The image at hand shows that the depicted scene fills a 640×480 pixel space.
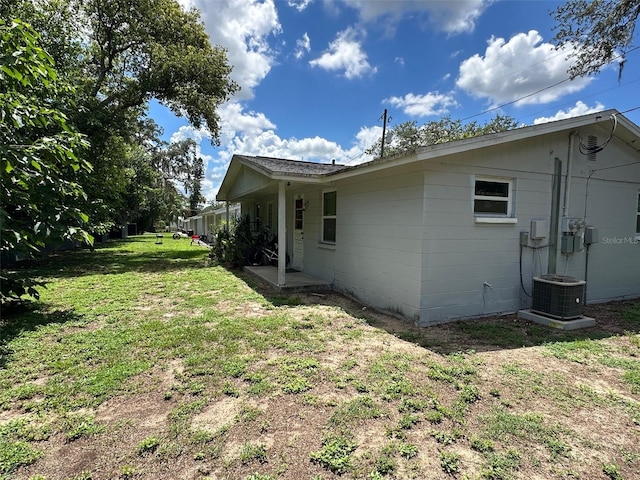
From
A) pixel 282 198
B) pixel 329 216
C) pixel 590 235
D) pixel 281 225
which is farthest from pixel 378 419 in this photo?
pixel 590 235

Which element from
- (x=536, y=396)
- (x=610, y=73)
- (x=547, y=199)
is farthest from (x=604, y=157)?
(x=536, y=396)

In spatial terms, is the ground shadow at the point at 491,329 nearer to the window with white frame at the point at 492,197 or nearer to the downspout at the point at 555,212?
the downspout at the point at 555,212

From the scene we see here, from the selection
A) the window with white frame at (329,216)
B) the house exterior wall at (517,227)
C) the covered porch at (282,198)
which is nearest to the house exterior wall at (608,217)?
the house exterior wall at (517,227)

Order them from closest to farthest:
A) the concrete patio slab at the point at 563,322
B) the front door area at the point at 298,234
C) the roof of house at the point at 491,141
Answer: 1. the roof of house at the point at 491,141
2. the concrete patio slab at the point at 563,322
3. the front door area at the point at 298,234

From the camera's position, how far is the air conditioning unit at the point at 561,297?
4871 mm

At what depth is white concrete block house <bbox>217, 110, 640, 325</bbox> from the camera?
16.1ft

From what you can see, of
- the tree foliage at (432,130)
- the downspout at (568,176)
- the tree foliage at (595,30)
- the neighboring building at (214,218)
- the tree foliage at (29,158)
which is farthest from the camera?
the tree foliage at (432,130)

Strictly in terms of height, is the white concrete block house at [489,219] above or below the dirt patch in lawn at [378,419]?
above

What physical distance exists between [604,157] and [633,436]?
19.4 feet

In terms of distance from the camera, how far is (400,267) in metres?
5.29

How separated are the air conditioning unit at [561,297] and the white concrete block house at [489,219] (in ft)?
1.71

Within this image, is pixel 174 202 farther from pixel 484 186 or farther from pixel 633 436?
pixel 633 436

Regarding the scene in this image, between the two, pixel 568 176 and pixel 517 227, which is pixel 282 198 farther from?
pixel 568 176

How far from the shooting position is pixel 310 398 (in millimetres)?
2816
